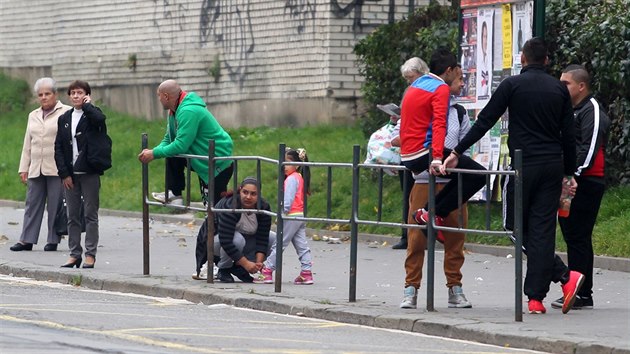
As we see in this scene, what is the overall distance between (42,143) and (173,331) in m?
7.89

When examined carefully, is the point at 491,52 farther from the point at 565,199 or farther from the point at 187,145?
the point at 565,199

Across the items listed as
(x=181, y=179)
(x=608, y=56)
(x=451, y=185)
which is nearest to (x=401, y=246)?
(x=608, y=56)

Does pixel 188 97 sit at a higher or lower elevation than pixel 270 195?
higher

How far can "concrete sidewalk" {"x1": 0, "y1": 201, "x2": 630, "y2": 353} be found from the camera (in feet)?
35.6

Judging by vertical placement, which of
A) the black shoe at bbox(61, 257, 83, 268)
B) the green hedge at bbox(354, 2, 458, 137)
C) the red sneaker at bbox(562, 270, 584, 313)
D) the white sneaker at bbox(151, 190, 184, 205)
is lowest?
the black shoe at bbox(61, 257, 83, 268)

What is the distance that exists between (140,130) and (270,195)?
11051 millimetres

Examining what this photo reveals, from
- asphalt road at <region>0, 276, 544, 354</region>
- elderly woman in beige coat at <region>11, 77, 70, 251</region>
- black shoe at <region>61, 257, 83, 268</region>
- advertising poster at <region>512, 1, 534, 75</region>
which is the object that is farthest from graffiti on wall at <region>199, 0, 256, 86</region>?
asphalt road at <region>0, 276, 544, 354</region>

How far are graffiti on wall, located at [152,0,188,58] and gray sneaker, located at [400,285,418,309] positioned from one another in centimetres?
2173

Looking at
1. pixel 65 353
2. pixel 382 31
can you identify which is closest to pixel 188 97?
pixel 65 353

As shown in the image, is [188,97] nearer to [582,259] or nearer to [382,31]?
[582,259]

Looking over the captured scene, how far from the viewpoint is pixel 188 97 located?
48.2 feet

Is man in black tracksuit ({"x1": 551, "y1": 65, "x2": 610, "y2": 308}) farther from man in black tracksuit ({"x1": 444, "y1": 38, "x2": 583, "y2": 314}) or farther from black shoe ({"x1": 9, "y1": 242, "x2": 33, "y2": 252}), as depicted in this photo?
black shoe ({"x1": 9, "y1": 242, "x2": 33, "y2": 252})

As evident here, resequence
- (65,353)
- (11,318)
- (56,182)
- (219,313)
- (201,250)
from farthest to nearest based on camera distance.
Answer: (56,182) → (201,250) → (219,313) → (11,318) → (65,353)

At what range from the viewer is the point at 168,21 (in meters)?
34.0
